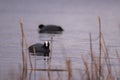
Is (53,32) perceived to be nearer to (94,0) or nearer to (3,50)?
(3,50)

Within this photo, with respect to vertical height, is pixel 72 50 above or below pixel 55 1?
below

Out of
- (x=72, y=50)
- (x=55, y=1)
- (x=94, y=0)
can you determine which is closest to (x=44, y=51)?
(x=72, y=50)

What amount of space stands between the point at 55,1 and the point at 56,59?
2590 inches

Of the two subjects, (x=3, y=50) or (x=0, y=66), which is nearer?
(x=0, y=66)

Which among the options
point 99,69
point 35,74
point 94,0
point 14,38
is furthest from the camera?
point 94,0

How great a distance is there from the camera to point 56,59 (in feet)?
40.0

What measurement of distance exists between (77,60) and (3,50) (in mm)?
2744

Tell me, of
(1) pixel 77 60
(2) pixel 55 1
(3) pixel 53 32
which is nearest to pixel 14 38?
(3) pixel 53 32

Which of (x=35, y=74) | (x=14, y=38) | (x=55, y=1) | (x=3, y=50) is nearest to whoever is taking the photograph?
(x=35, y=74)

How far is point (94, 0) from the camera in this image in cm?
8744

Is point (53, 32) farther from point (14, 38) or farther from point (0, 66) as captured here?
point (0, 66)

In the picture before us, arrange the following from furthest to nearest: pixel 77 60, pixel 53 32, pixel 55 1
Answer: pixel 55 1 → pixel 53 32 → pixel 77 60

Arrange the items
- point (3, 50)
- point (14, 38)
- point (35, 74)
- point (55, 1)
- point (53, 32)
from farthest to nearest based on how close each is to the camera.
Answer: point (55, 1) → point (53, 32) → point (14, 38) → point (3, 50) → point (35, 74)

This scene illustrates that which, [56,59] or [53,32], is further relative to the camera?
[53,32]
